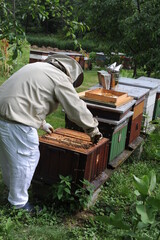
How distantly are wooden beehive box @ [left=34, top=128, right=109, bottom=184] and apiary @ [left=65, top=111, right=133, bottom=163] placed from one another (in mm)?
321

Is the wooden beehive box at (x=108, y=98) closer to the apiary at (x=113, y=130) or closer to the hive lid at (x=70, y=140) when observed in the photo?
the apiary at (x=113, y=130)

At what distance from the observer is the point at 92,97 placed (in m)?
4.07

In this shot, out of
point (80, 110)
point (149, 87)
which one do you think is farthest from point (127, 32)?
point (80, 110)

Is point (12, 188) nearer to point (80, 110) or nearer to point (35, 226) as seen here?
point (35, 226)

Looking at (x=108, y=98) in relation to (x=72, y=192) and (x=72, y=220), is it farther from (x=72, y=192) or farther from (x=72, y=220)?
(x=72, y=220)

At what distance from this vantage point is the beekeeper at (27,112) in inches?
117

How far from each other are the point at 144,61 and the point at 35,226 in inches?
242

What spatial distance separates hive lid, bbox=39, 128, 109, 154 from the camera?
3357mm

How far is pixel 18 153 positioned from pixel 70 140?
2.35ft

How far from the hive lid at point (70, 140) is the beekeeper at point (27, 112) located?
259 mm

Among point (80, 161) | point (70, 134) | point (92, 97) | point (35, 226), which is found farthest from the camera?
point (92, 97)

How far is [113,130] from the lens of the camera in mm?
3889

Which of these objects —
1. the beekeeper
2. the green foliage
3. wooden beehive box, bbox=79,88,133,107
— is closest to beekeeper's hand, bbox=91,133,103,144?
the beekeeper

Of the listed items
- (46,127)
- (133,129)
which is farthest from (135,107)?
(46,127)
